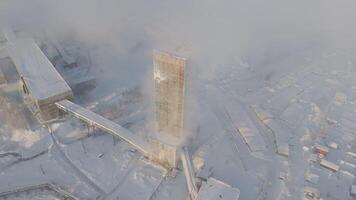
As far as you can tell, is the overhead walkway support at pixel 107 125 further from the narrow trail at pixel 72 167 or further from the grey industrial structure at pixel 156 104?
the narrow trail at pixel 72 167

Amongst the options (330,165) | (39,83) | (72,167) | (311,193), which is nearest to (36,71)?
(39,83)

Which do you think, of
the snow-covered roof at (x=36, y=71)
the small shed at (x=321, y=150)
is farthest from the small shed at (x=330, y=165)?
the snow-covered roof at (x=36, y=71)

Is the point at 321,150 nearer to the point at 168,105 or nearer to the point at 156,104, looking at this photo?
the point at 168,105

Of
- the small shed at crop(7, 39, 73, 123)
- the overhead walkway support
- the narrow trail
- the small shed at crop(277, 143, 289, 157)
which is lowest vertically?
the narrow trail

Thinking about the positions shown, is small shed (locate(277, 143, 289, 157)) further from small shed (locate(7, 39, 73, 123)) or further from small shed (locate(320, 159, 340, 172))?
small shed (locate(7, 39, 73, 123))

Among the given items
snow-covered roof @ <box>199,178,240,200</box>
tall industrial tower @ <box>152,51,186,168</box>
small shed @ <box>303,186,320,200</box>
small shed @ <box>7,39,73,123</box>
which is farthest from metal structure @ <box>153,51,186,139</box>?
small shed @ <box>303,186,320,200</box>

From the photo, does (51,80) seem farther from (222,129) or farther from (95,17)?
(95,17)

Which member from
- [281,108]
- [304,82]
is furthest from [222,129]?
[304,82]
